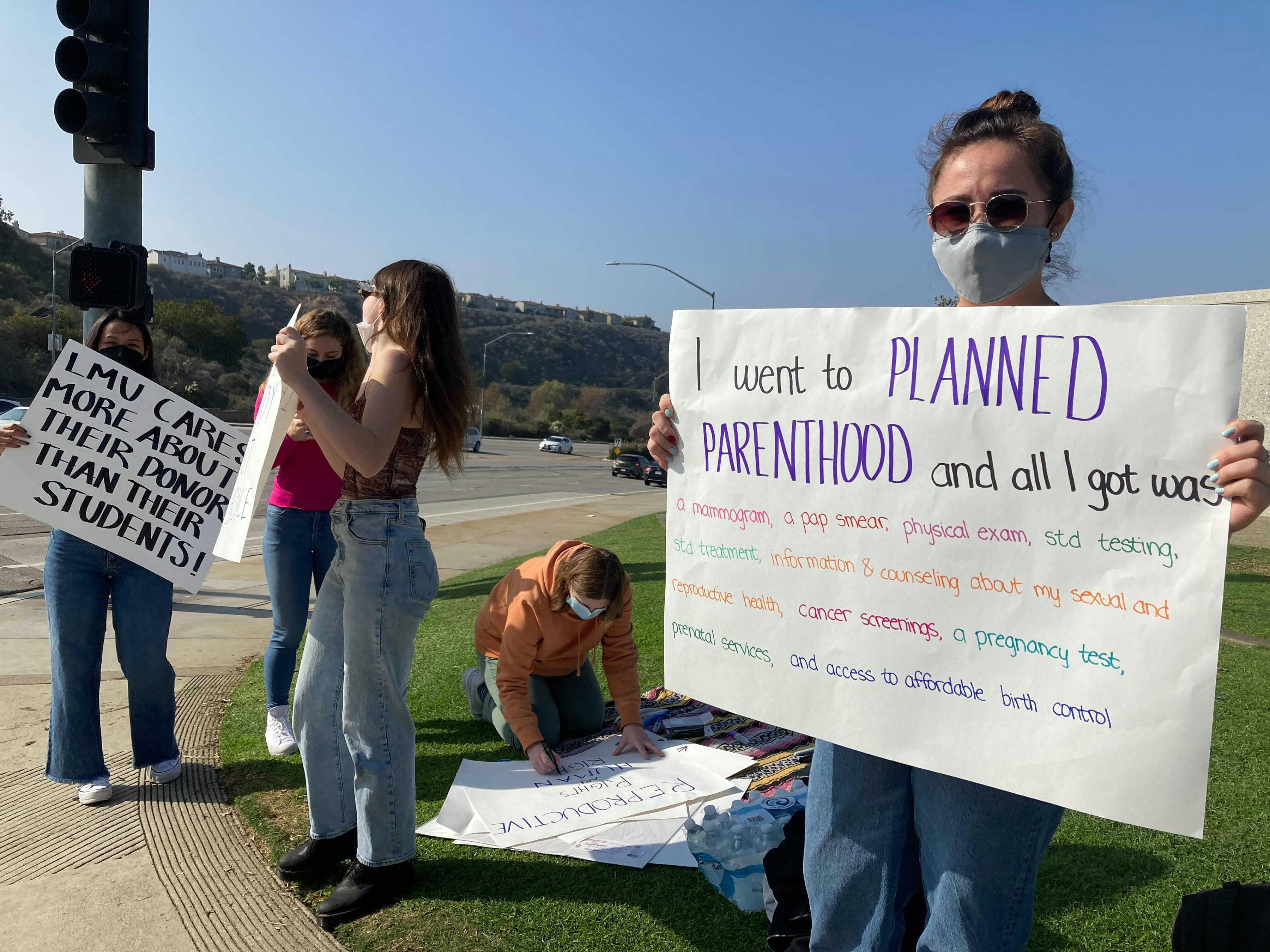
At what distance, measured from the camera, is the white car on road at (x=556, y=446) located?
56156mm

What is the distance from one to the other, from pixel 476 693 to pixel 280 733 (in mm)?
947

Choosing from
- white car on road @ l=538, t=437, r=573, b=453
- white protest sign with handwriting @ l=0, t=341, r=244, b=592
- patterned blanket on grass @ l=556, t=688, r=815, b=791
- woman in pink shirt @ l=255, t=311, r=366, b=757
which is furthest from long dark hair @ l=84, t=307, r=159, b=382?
white car on road @ l=538, t=437, r=573, b=453

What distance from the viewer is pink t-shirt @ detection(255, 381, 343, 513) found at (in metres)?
4.08

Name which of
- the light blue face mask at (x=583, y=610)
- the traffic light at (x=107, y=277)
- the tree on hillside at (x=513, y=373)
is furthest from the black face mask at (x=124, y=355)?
the tree on hillside at (x=513, y=373)

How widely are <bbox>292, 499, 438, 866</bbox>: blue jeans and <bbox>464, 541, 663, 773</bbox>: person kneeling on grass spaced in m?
1.07

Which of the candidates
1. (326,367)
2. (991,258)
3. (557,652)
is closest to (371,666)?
(326,367)

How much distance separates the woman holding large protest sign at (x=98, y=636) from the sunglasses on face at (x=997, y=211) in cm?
300

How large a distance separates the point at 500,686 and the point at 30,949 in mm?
1805

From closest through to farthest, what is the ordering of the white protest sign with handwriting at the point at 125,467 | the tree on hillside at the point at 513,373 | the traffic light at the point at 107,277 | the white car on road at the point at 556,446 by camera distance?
the white protest sign with handwriting at the point at 125,467 → the traffic light at the point at 107,277 → the white car on road at the point at 556,446 → the tree on hillside at the point at 513,373

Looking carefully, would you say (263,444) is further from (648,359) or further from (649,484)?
(648,359)

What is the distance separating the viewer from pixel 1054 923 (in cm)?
266

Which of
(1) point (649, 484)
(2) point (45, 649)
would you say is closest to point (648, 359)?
(1) point (649, 484)

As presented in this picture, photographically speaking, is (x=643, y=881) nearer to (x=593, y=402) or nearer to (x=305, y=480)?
(x=305, y=480)

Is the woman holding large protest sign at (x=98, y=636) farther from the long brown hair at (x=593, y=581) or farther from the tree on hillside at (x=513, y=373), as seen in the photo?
the tree on hillside at (x=513, y=373)
